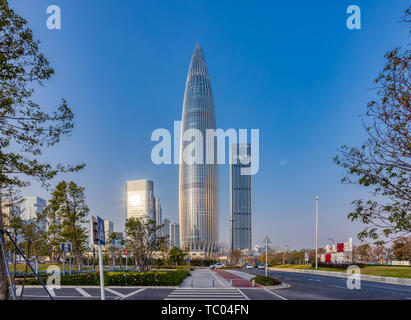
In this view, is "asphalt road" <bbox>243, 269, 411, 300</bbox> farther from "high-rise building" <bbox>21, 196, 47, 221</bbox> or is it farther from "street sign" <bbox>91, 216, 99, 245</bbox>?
"high-rise building" <bbox>21, 196, 47, 221</bbox>

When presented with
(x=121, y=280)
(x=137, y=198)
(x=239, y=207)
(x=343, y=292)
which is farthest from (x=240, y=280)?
(x=239, y=207)

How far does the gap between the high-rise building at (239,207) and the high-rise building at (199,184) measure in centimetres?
2287

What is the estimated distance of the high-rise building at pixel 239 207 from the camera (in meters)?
183

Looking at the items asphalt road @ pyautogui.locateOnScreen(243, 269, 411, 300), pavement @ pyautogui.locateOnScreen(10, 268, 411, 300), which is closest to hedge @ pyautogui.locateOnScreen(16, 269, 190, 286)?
pavement @ pyautogui.locateOnScreen(10, 268, 411, 300)

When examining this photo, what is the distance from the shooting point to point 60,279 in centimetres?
2020

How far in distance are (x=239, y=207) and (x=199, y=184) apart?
4563 centimetres

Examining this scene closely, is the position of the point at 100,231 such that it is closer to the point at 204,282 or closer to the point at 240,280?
the point at 204,282

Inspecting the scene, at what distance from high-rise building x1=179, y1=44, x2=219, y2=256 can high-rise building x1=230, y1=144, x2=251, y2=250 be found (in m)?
22.9

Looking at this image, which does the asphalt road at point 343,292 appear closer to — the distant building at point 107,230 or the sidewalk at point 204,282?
the sidewalk at point 204,282

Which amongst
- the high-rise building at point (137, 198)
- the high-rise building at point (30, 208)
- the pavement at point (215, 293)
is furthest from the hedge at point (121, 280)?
the high-rise building at point (137, 198)

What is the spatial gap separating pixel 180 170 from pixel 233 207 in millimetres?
50026

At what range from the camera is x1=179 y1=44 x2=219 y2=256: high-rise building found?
5974 inches
